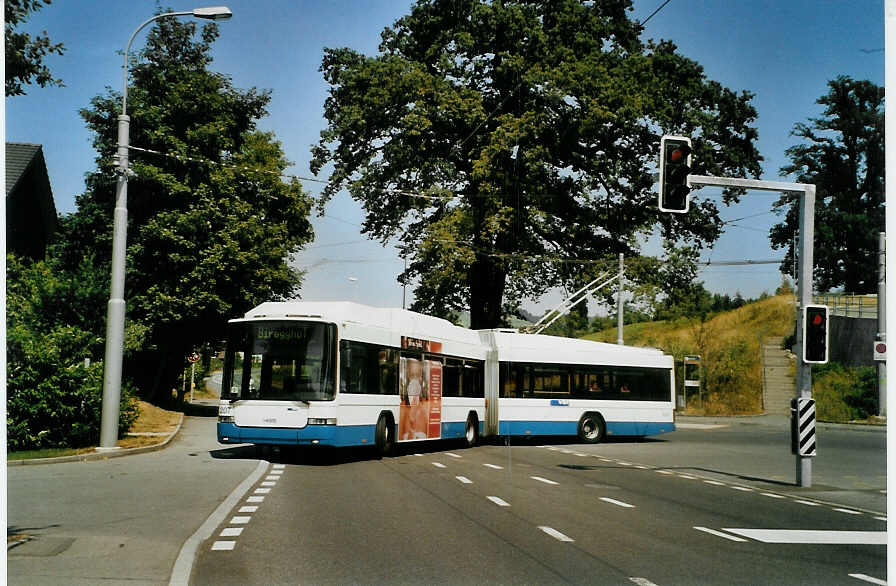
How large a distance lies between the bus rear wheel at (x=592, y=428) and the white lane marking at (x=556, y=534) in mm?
18136

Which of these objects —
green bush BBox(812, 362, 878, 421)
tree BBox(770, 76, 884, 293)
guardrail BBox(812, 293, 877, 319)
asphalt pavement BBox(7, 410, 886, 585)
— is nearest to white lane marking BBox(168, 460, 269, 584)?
asphalt pavement BBox(7, 410, 886, 585)

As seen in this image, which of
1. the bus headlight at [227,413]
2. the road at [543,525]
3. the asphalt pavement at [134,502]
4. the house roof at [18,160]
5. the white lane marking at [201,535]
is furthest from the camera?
the house roof at [18,160]

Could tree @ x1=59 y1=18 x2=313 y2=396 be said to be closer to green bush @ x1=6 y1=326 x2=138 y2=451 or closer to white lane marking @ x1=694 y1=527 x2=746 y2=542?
green bush @ x1=6 y1=326 x2=138 y2=451

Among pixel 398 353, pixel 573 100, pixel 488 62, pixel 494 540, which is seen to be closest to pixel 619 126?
pixel 573 100

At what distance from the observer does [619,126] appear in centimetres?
3117

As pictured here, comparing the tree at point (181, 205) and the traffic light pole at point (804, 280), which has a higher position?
the tree at point (181, 205)

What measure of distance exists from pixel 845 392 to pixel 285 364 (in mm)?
30453

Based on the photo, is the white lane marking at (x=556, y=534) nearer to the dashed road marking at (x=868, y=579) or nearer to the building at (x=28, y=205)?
the dashed road marking at (x=868, y=579)

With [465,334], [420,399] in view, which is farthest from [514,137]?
[420,399]

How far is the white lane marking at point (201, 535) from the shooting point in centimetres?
708

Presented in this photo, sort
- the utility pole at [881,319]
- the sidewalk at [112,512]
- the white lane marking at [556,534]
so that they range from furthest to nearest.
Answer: the utility pole at [881,319]
the white lane marking at [556,534]
the sidewalk at [112,512]

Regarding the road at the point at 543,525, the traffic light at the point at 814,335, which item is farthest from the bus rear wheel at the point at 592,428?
the traffic light at the point at 814,335

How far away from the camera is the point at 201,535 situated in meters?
9.13

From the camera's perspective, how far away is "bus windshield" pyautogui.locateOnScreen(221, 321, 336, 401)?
59.8 ft
